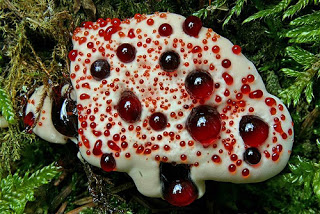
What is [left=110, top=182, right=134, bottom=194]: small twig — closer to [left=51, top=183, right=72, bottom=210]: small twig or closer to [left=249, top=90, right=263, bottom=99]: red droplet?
[left=51, top=183, right=72, bottom=210]: small twig

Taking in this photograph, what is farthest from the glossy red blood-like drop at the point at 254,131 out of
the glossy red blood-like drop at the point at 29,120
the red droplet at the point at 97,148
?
the glossy red blood-like drop at the point at 29,120

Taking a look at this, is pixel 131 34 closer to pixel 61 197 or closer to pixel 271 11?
pixel 271 11

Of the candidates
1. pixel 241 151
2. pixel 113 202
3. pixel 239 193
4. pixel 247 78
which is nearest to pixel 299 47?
pixel 247 78

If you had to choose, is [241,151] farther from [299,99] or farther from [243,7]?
[243,7]

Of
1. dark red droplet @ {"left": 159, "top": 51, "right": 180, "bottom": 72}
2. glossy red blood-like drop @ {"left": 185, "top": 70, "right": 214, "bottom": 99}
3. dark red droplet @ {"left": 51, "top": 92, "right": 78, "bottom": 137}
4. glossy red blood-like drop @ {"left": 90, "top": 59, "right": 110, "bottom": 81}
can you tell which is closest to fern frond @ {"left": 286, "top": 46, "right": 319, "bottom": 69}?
glossy red blood-like drop @ {"left": 185, "top": 70, "right": 214, "bottom": 99}

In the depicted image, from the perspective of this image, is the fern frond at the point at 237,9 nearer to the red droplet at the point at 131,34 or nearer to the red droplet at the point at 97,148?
the red droplet at the point at 131,34

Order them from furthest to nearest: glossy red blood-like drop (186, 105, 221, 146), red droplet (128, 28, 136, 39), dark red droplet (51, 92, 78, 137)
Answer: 1. dark red droplet (51, 92, 78, 137)
2. red droplet (128, 28, 136, 39)
3. glossy red blood-like drop (186, 105, 221, 146)

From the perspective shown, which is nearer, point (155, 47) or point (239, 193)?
point (155, 47)
